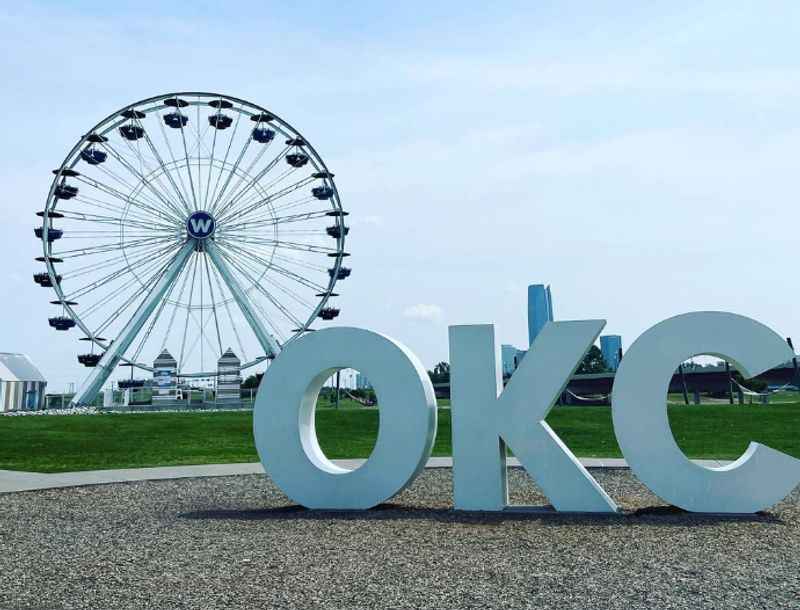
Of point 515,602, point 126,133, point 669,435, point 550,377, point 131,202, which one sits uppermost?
point 126,133

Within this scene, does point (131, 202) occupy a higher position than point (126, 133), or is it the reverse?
point (126, 133)

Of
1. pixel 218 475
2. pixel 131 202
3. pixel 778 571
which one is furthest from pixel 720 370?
pixel 778 571

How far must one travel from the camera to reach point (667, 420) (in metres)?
9.12

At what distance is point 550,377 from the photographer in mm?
9609

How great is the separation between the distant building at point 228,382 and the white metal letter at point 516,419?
31847 mm

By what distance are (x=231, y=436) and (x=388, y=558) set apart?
1712 centimetres

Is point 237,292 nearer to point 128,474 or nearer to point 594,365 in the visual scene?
point 128,474

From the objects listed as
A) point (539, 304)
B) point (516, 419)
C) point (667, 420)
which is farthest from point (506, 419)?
point (539, 304)

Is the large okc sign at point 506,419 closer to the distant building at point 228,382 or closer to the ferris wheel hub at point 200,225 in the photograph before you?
the ferris wheel hub at point 200,225

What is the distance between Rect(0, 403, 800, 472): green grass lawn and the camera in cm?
1825

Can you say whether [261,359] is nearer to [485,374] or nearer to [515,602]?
[485,374]

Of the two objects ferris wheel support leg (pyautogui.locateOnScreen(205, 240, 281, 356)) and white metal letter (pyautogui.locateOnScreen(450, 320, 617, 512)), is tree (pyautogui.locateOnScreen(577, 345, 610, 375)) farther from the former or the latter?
white metal letter (pyautogui.locateOnScreen(450, 320, 617, 512))

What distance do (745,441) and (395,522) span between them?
596 inches

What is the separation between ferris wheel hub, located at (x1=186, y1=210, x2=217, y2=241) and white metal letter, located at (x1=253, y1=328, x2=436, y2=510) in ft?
78.1
